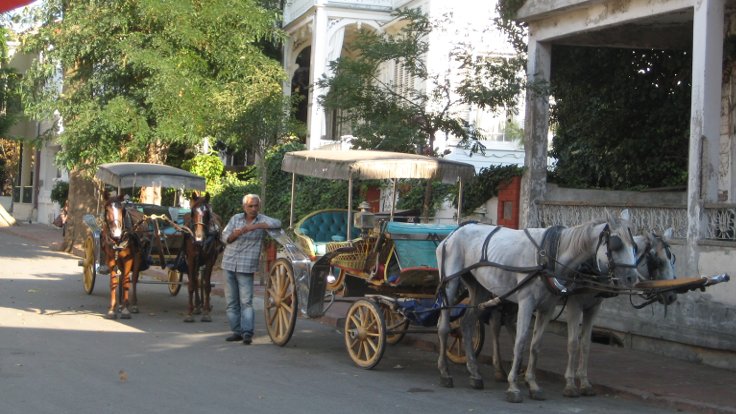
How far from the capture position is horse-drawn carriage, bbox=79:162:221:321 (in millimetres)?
14172

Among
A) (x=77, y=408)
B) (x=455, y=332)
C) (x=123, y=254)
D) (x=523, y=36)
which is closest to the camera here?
(x=77, y=408)

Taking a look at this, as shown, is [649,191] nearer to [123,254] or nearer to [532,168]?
[532,168]

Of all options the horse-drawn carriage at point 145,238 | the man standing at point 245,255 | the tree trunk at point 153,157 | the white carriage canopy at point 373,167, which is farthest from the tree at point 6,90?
the white carriage canopy at point 373,167

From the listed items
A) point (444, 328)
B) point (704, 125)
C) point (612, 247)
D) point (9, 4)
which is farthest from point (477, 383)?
point (9, 4)

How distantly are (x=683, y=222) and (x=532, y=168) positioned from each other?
9.65 ft

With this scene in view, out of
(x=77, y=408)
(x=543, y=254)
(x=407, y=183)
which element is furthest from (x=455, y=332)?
(x=407, y=183)

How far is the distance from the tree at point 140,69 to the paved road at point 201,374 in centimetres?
1008

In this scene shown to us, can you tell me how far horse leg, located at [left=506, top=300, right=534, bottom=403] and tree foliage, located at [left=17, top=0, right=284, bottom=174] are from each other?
1505 centimetres

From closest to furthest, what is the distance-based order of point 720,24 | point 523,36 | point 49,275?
point 720,24 → point 523,36 → point 49,275

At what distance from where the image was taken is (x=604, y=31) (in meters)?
14.6

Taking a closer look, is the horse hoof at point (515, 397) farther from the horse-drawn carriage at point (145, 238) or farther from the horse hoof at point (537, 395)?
the horse-drawn carriage at point (145, 238)

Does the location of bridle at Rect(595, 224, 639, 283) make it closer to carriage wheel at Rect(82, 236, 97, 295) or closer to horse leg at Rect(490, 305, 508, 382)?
horse leg at Rect(490, 305, 508, 382)

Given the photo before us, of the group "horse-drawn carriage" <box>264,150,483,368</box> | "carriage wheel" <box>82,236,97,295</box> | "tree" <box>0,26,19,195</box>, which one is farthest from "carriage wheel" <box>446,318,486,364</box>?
"tree" <box>0,26,19,195</box>

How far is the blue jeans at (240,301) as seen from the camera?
12375 mm
